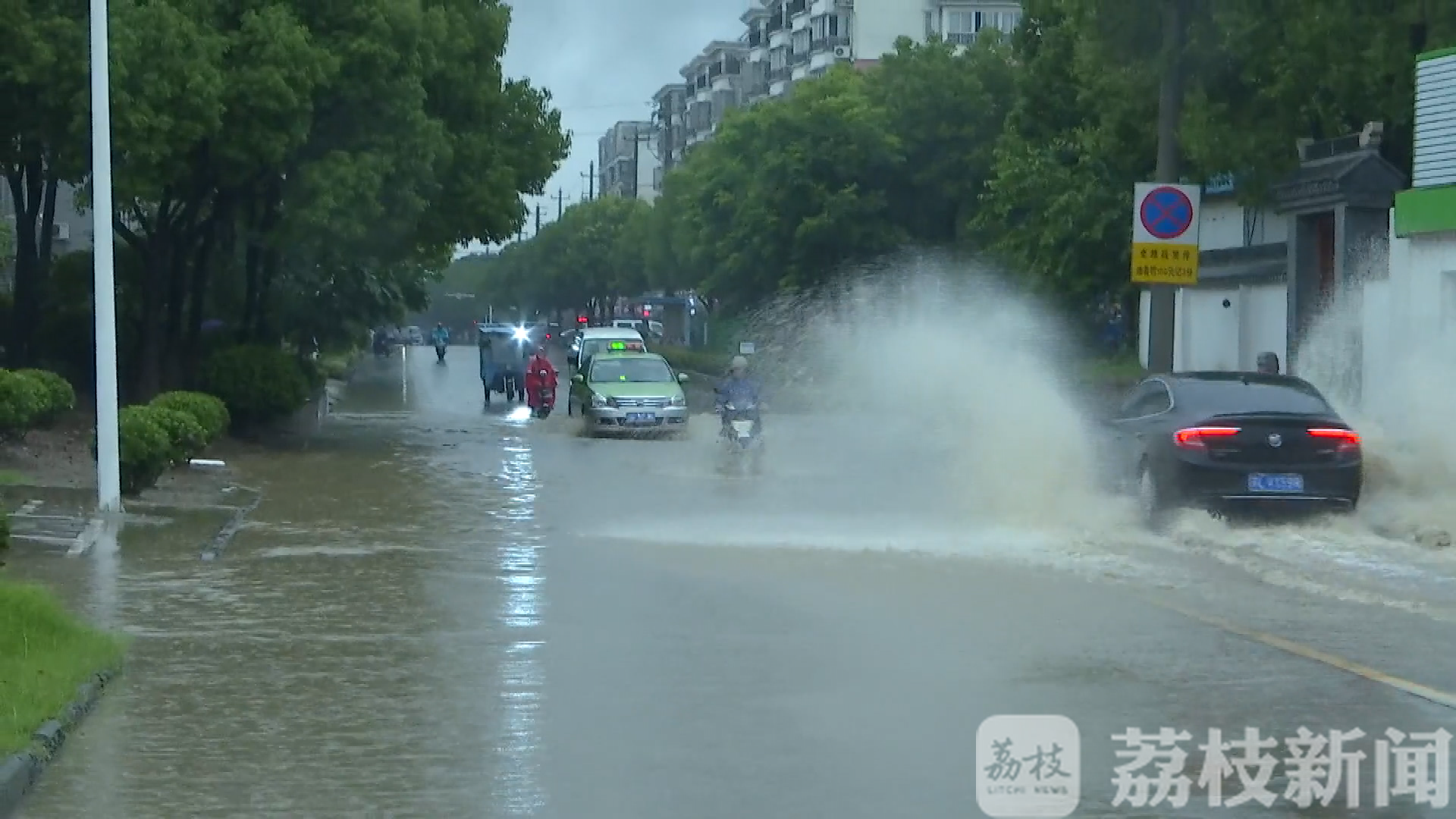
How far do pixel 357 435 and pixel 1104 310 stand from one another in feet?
112

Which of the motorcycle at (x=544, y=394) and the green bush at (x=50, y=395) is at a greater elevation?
the green bush at (x=50, y=395)

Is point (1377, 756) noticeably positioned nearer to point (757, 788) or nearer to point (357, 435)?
point (757, 788)

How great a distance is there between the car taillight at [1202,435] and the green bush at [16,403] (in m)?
12.8

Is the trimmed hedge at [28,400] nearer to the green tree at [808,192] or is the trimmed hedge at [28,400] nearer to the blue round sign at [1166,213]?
the blue round sign at [1166,213]

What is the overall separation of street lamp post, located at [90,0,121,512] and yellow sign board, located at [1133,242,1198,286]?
11.7 m

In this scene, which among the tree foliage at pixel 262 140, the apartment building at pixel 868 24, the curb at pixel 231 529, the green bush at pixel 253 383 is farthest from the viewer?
the apartment building at pixel 868 24

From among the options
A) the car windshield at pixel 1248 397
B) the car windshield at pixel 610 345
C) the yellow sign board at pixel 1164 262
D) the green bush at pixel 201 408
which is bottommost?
the green bush at pixel 201 408

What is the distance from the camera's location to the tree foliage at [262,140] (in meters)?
26.0

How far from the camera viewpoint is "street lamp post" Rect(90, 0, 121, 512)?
17938 millimetres

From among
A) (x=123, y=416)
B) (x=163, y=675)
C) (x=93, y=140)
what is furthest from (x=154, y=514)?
(x=163, y=675)

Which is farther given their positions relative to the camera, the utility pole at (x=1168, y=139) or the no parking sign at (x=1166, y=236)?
the utility pole at (x=1168, y=139)

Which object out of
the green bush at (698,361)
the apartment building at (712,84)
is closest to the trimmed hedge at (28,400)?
the green bush at (698,361)

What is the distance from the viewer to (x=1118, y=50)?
28.6 metres

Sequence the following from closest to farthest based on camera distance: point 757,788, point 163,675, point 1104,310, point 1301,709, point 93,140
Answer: point 757,788 < point 1301,709 < point 163,675 < point 93,140 < point 1104,310
